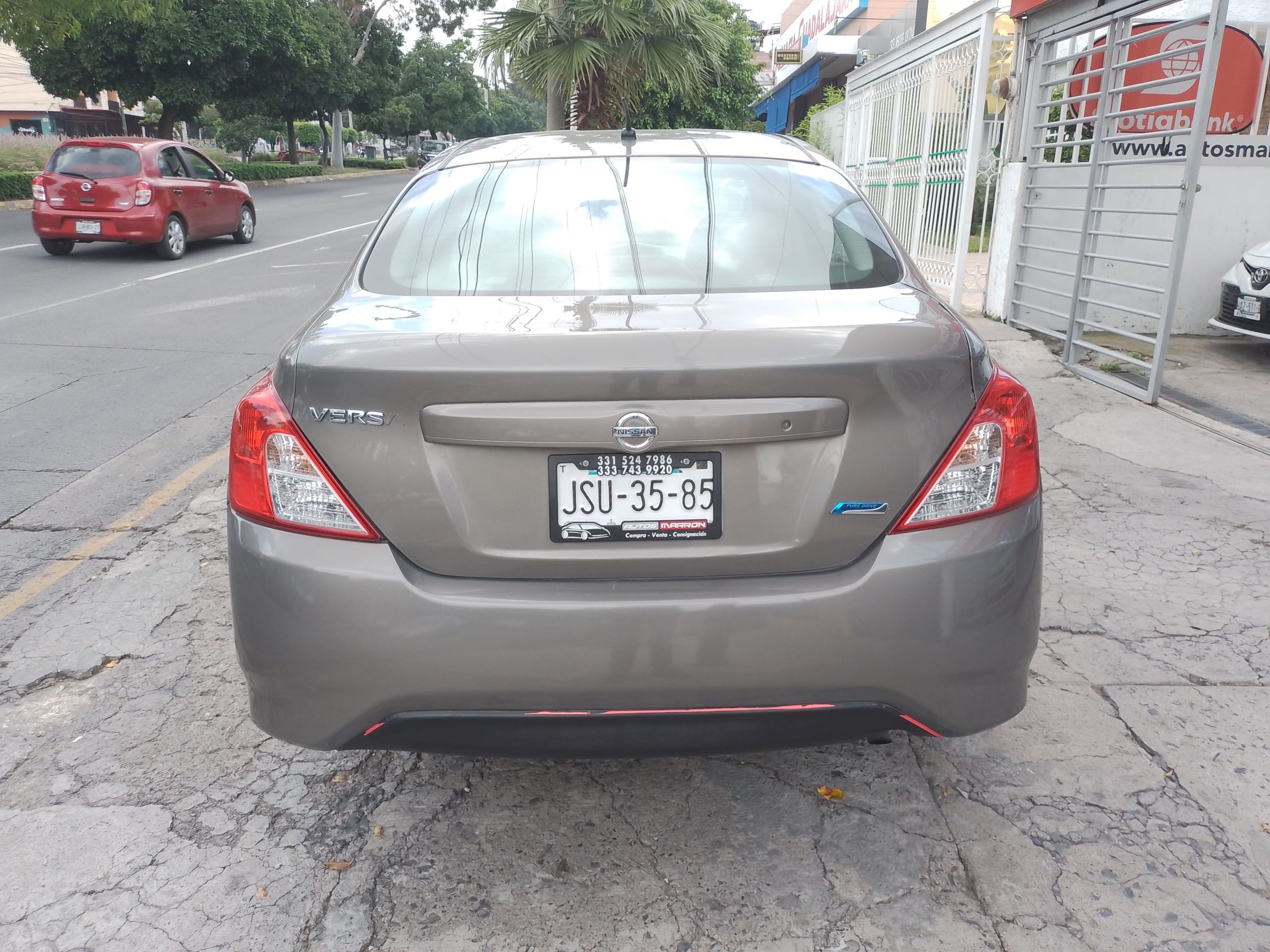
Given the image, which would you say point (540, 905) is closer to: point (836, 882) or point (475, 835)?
point (475, 835)

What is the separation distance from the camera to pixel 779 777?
278cm

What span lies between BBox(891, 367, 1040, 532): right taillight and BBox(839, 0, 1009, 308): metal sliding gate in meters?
6.54

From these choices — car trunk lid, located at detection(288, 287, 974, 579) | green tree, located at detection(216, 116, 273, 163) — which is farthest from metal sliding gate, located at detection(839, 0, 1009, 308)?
green tree, located at detection(216, 116, 273, 163)

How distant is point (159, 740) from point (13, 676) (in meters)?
0.75

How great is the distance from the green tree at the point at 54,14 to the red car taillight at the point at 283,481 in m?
18.9

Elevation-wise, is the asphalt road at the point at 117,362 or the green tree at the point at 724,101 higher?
the green tree at the point at 724,101

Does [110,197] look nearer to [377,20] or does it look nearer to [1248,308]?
[1248,308]

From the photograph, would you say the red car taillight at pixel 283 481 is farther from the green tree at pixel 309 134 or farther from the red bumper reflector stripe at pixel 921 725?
the green tree at pixel 309 134

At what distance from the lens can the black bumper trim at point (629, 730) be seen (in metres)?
2.09

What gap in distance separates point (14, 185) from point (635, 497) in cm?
2449

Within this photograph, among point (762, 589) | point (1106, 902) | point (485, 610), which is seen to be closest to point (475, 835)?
point (485, 610)

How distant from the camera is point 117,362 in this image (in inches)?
311

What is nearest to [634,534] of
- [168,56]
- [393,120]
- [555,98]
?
[555,98]

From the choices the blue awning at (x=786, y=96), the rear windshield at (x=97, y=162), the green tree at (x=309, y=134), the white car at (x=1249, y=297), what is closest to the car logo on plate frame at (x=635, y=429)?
the white car at (x=1249, y=297)
